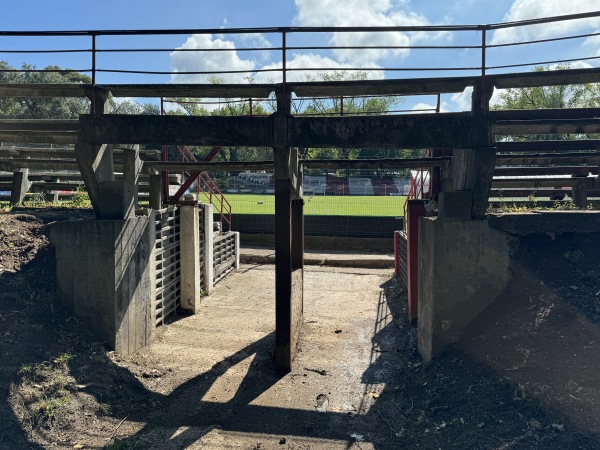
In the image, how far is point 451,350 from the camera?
20.4 feet

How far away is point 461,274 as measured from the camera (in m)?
6.35

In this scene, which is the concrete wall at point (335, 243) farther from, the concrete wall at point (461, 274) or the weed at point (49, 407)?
the weed at point (49, 407)

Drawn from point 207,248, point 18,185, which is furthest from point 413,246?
point 18,185

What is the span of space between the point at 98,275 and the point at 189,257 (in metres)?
3.83

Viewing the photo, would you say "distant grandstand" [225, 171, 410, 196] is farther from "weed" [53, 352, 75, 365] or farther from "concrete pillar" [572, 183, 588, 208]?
"weed" [53, 352, 75, 365]

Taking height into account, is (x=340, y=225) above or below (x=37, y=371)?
above

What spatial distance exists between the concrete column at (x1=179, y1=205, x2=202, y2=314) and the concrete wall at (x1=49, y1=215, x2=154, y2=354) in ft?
10.4

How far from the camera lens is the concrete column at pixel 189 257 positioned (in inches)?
408

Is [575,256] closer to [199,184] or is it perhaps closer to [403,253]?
[403,253]

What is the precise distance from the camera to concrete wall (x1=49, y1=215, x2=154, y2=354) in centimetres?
674

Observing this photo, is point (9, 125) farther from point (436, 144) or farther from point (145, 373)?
point (436, 144)

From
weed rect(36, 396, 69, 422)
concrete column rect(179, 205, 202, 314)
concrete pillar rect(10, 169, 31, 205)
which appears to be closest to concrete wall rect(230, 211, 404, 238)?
concrete column rect(179, 205, 202, 314)

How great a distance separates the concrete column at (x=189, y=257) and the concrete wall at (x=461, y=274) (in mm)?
6087

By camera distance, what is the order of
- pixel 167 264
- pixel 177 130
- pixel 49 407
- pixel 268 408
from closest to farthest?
1. pixel 49 407
2. pixel 268 408
3. pixel 177 130
4. pixel 167 264
